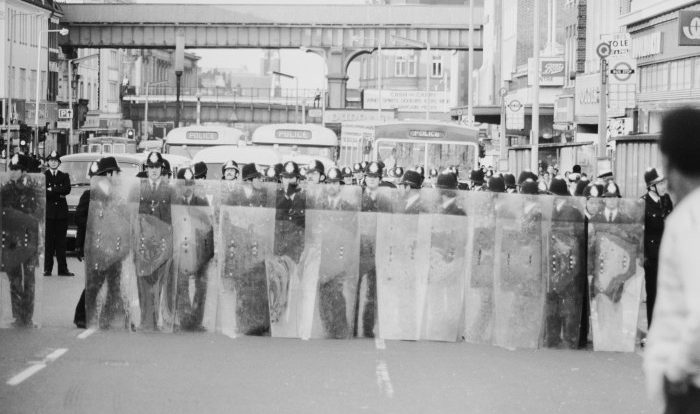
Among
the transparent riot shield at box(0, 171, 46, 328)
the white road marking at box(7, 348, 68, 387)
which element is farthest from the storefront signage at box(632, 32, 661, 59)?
the white road marking at box(7, 348, 68, 387)

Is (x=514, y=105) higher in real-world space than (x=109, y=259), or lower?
higher

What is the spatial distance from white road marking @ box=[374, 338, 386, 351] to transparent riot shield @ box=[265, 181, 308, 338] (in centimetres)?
77

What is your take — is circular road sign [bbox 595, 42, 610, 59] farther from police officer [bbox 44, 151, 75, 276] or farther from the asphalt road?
the asphalt road

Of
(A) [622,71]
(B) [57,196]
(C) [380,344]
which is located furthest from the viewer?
(A) [622,71]

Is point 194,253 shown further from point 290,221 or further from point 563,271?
point 563,271

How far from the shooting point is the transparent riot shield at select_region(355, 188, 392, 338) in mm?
14891

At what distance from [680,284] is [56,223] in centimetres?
1813

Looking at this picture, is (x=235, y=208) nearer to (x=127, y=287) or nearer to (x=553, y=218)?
(x=127, y=287)

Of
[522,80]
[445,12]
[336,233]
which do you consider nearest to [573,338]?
[336,233]

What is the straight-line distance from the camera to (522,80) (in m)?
85.9

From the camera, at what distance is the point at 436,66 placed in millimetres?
188750

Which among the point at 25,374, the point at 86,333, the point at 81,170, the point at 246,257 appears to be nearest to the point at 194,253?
the point at 246,257

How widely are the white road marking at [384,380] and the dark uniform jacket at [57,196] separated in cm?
1019

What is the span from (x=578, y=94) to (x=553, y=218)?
131 feet
